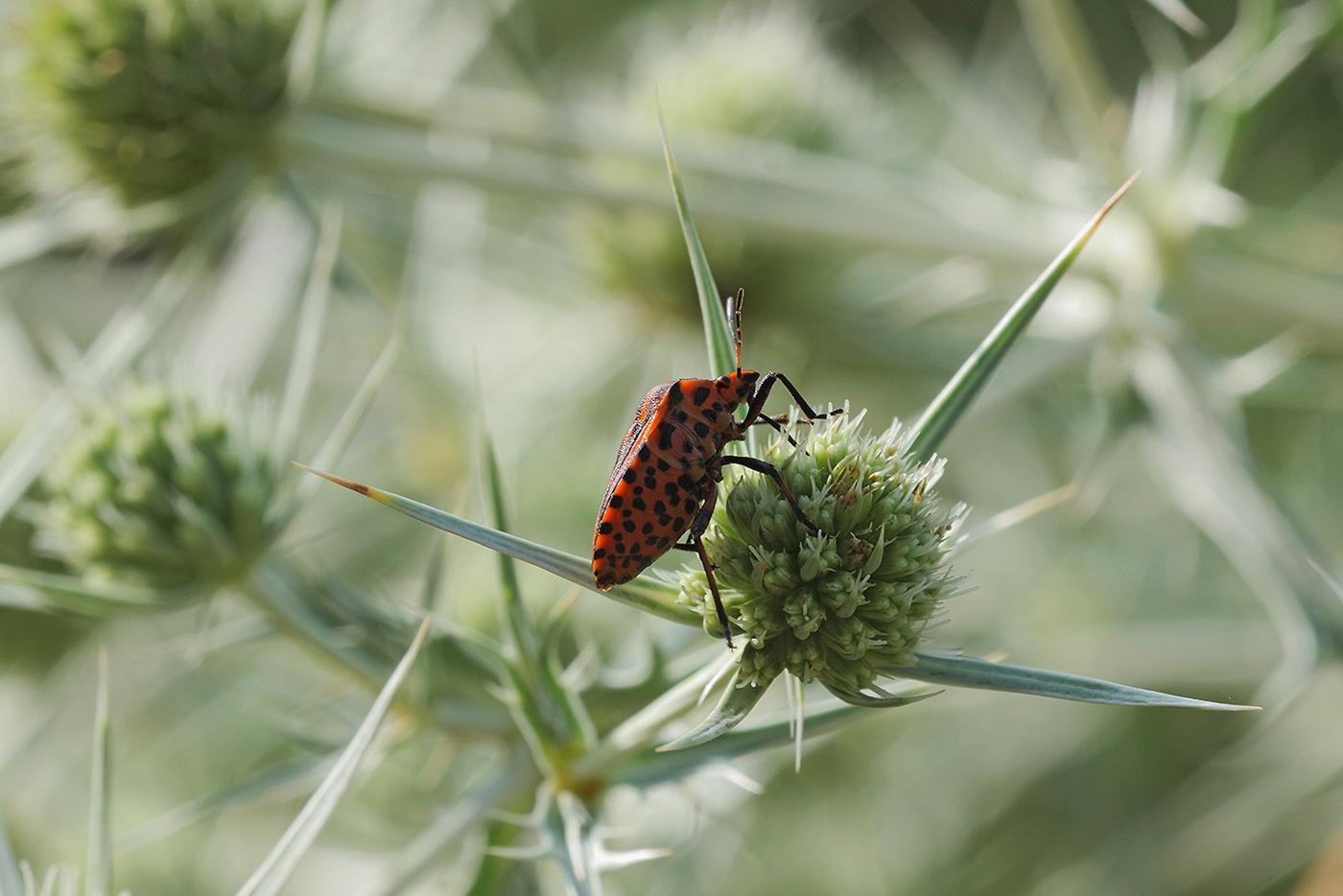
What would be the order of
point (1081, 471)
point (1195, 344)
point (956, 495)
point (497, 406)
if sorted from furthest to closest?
point (956, 495)
point (497, 406)
point (1195, 344)
point (1081, 471)

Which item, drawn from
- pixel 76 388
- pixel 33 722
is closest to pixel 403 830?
pixel 33 722

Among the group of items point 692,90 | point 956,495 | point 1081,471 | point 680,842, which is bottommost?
point 680,842

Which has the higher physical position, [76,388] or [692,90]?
[692,90]

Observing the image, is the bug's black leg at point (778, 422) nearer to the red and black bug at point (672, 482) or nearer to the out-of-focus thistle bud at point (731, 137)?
the red and black bug at point (672, 482)

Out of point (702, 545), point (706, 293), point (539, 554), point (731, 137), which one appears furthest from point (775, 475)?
point (731, 137)

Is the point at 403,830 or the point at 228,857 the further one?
the point at 228,857

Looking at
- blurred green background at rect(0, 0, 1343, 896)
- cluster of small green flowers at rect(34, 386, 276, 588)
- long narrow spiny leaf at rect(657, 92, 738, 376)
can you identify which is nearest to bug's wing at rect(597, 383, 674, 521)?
long narrow spiny leaf at rect(657, 92, 738, 376)

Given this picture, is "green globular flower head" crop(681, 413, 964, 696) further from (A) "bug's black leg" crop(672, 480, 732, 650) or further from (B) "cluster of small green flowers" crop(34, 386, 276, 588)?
(B) "cluster of small green flowers" crop(34, 386, 276, 588)

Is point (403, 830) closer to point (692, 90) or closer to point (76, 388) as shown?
point (76, 388)
